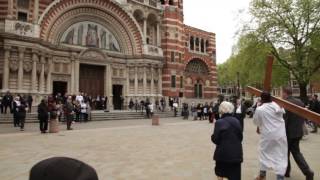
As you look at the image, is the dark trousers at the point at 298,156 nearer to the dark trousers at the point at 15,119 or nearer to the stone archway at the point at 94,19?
the dark trousers at the point at 15,119

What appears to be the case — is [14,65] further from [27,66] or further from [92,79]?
[92,79]

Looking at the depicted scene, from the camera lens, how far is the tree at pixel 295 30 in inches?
1227

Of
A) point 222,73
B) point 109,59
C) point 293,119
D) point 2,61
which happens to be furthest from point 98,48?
point 222,73

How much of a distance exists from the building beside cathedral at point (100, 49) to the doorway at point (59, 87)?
0.29ft

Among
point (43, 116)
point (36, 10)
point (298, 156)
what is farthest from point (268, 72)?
point (36, 10)

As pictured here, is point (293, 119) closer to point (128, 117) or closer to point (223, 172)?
point (223, 172)

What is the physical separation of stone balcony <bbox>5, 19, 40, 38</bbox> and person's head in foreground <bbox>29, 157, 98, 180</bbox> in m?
29.7

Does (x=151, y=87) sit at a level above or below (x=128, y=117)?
above

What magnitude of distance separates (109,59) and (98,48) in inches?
63.5

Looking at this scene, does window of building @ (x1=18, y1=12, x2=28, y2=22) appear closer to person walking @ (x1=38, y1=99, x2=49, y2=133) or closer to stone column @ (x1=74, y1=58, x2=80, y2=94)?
Result: stone column @ (x1=74, y1=58, x2=80, y2=94)

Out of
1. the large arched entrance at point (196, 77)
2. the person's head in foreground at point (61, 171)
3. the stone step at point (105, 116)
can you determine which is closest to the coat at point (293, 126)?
the person's head in foreground at point (61, 171)

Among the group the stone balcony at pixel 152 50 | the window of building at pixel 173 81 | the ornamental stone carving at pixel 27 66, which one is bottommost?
the window of building at pixel 173 81

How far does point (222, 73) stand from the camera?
88.2 m

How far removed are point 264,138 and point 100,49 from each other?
30676 millimetres
